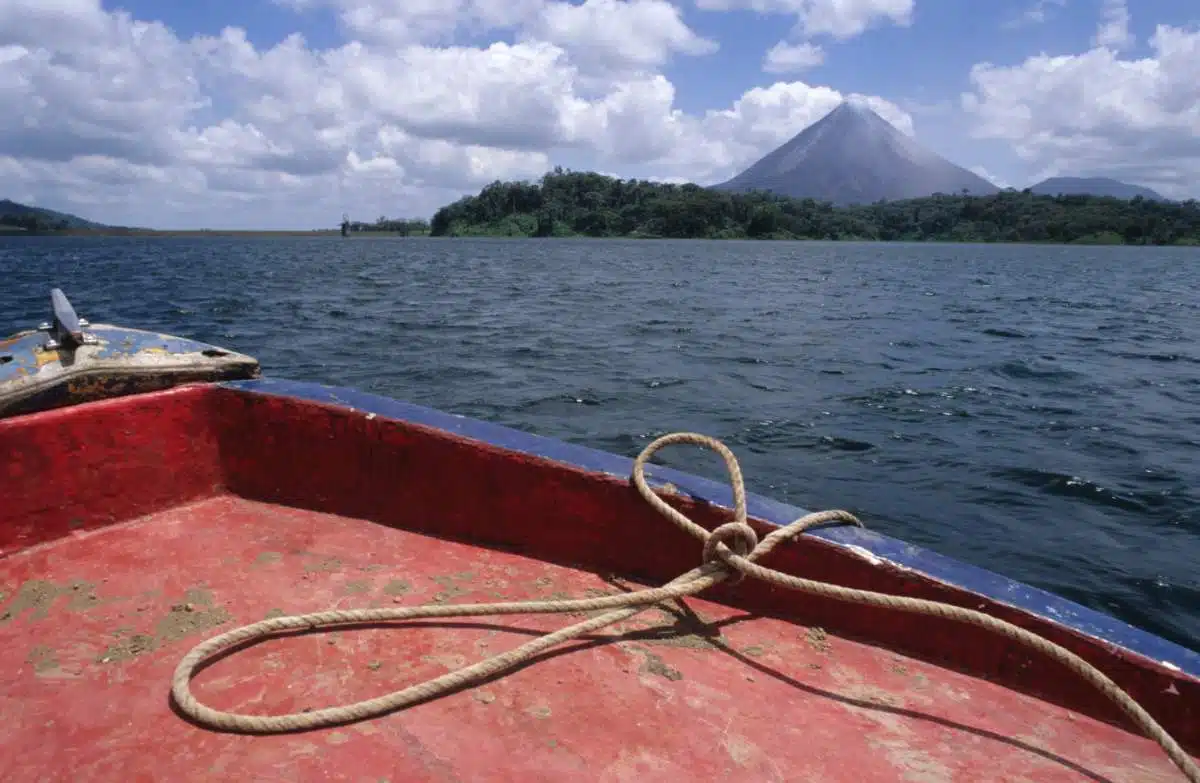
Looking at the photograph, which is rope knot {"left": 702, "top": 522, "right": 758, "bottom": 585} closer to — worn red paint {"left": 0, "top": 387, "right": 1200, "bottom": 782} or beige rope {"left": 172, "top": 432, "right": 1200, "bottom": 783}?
beige rope {"left": 172, "top": 432, "right": 1200, "bottom": 783}

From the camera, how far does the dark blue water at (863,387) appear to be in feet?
15.2

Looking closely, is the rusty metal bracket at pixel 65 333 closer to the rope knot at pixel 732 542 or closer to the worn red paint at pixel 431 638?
the worn red paint at pixel 431 638

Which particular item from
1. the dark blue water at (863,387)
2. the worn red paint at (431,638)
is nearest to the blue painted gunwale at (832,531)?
A: the worn red paint at (431,638)

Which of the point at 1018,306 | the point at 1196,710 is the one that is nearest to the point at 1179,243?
the point at 1018,306

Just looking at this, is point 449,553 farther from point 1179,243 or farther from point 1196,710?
point 1179,243

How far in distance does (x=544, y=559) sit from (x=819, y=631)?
2.70 ft

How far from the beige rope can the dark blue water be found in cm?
275

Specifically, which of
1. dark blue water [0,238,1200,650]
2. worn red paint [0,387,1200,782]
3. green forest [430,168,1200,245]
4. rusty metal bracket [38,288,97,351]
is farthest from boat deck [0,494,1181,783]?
green forest [430,168,1200,245]

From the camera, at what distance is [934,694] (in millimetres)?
1712

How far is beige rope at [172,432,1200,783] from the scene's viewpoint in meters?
1.42

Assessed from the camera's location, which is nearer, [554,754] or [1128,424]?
[554,754]

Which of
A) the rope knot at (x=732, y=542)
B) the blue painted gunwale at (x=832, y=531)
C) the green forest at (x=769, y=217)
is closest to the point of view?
the blue painted gunwale at (x=832, y=531)

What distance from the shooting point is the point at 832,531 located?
1976 millimetres

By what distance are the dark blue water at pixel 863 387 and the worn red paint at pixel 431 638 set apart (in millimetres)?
2624
